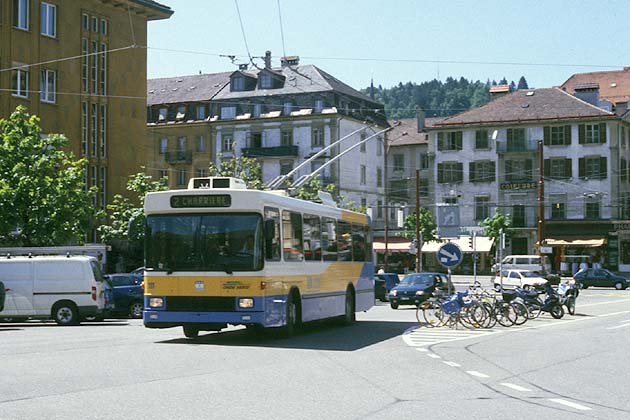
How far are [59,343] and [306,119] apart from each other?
66964 mm

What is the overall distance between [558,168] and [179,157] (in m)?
31.4

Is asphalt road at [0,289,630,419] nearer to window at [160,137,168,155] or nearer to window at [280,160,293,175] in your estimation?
window at [280,160,293,175]

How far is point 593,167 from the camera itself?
81875mm

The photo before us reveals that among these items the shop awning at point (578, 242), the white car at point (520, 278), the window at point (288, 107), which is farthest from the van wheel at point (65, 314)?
the window at point (288, 107)

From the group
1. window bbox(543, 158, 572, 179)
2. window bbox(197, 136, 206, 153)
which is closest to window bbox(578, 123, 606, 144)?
window bbox(543, 158, 572, 179)

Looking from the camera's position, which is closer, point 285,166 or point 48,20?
point 48,20

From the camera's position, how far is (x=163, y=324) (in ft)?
65.4

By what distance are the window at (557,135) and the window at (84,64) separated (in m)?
42.7

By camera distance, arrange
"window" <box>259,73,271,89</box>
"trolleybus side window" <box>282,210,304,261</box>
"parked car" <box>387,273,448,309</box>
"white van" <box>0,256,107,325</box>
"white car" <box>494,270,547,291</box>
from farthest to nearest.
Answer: "window" <box>259,73,271,89</box> → "white car" <box>494,270,547,291</box> → "parked car" <box>387,273,448,309</box> → "white van" <box>0,256,107,325</box> → "trolleybus side window" <box>282,210,304,261</box>

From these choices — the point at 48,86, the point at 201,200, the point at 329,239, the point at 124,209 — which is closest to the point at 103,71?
the point at 48,86

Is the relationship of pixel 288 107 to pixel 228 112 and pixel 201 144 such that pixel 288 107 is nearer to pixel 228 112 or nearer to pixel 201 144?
pixel 228 112

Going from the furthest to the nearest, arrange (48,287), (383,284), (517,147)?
(517,147), (383,284), (48,287)

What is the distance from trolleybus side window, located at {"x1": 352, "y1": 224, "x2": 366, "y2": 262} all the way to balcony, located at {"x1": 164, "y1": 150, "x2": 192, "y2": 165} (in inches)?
2472

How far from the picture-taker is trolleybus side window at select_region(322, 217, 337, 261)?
24.0 meters
